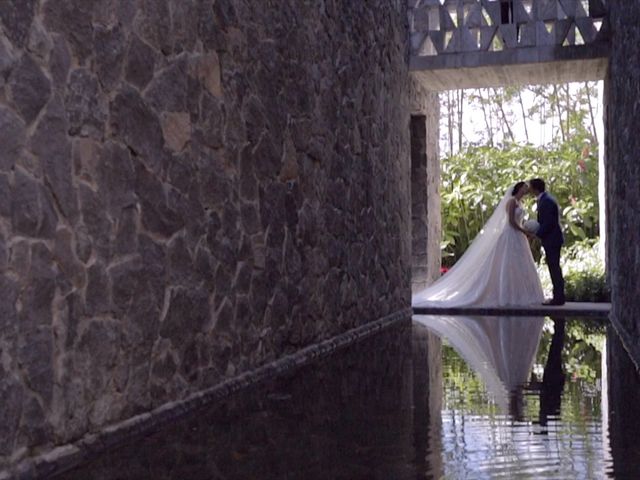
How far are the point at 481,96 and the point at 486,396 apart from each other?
95.0 ft

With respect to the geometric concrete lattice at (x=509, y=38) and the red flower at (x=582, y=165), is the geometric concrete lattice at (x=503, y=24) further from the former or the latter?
the red flower at (x=582, y=165)

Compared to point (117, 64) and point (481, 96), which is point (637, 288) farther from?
point (481, 96)

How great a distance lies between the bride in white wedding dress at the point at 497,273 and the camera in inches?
503

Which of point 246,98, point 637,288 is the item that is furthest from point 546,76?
point 246,98

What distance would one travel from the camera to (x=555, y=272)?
41.2 ft

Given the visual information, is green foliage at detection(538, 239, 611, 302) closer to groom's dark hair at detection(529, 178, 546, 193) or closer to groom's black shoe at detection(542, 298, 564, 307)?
groom's black shoe at detection(542, 298, 564, 307)

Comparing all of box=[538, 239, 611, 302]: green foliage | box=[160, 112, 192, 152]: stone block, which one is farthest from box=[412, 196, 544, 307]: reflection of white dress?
box=[160, 112, 192, 152]: stone block

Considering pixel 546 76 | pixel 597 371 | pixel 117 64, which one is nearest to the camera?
pixel 117 64

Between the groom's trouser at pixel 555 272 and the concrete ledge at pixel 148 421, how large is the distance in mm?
5364

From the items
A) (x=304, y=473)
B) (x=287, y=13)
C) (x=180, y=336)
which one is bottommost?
(x=304, y=473)

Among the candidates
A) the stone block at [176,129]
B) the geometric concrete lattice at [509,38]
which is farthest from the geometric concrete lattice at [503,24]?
the stone block at [176,129]

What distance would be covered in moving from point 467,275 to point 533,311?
1347mm

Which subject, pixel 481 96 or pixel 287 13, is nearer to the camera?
pixel 287 13

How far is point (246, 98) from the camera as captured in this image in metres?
6.03
